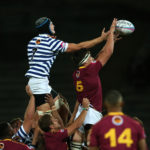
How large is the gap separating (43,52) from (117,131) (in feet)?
6.46

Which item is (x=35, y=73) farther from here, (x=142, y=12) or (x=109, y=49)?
(x=142, y=12)

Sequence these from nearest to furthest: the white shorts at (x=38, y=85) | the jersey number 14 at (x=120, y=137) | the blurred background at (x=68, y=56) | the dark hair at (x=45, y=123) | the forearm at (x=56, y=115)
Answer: the jersey number 14 at (x=120, y=137) → the dark hair at (x=45, y=123) → the white shorts at (x=38, y=85) → the forearm at (x=56, y=115) → the blurred background at (x=68, y=56)

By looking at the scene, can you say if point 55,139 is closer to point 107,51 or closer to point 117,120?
point 107,51

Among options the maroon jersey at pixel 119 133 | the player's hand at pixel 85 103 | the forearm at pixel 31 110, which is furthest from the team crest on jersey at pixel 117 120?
the forearm at pixel 31 110

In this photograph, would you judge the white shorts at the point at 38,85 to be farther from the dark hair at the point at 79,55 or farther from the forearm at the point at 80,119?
the forearm at the point at 80,119

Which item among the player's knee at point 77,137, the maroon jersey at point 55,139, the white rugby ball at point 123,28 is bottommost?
the player's knee at point 77,137

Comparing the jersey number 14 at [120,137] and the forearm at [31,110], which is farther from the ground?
the jersey number 14 at [120,137]

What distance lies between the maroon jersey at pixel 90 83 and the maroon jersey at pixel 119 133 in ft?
5.43

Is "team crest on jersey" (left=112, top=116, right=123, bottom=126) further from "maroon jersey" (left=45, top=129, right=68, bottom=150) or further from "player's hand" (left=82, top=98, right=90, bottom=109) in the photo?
"player's hand" (left=82, top=98, right=90, bottom=109)

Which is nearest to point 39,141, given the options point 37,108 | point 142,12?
point 37,108

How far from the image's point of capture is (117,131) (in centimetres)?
507

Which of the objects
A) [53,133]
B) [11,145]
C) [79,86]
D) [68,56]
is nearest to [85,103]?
[79,86]

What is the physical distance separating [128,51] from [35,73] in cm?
833

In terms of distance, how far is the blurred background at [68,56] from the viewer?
14.6m
